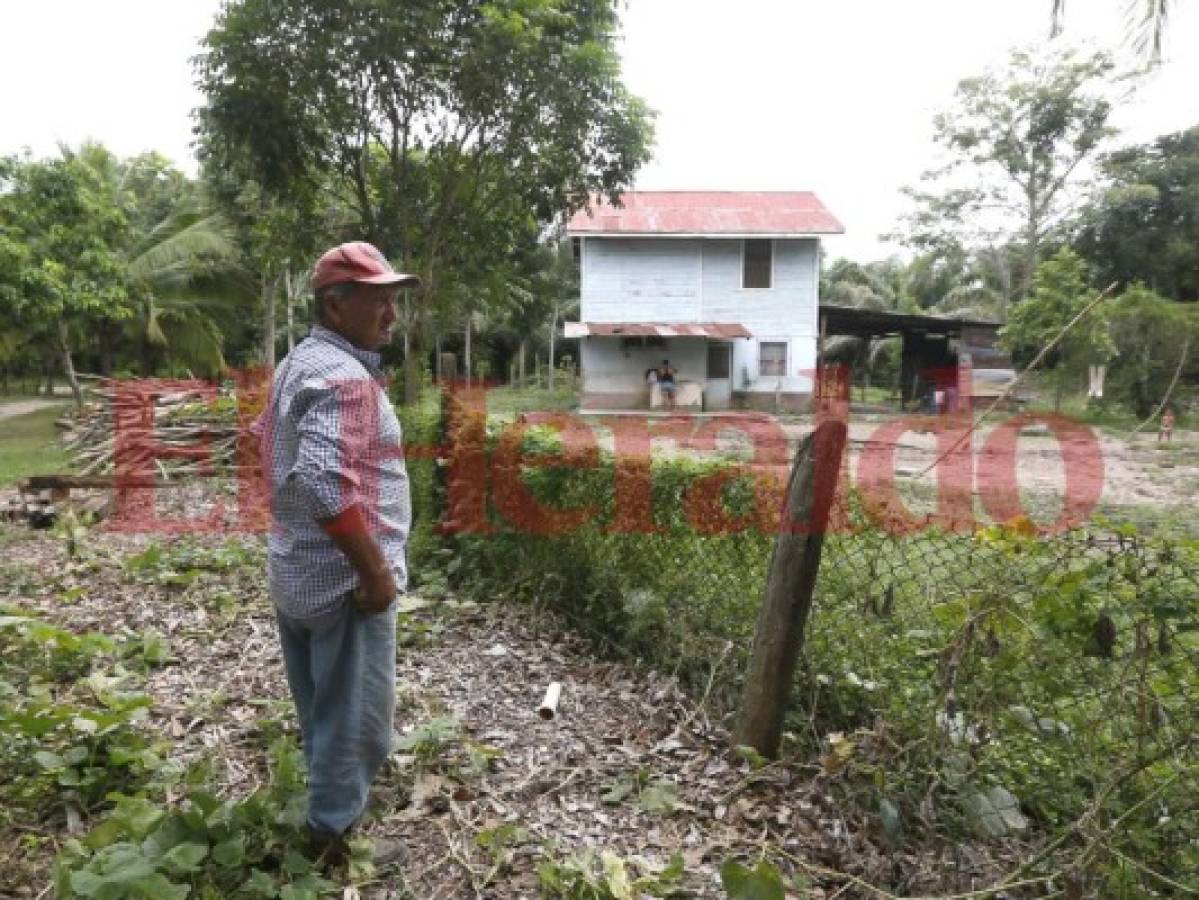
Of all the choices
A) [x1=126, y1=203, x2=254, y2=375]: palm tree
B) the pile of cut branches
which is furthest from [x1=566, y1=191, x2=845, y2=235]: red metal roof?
the pile of cut branches

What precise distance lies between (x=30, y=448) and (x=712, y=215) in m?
17.5

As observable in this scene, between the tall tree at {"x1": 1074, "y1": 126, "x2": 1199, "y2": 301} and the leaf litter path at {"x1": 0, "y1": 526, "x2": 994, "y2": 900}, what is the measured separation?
28.0 m

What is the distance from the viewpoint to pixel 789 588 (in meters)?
2.73

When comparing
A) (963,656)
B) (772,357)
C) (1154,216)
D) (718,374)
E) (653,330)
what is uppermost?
(1154,216)

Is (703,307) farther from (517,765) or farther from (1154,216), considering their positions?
(517,765)

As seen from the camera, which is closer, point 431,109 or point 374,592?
point 374,592

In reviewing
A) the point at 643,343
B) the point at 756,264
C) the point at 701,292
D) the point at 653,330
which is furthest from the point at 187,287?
the point at 756,264

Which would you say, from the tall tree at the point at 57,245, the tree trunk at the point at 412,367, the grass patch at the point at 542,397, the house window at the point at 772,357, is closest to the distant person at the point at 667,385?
the house window at the point at 772,357


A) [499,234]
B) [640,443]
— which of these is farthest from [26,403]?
[640,443]

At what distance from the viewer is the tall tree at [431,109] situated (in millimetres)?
8844

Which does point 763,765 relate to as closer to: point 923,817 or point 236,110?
point 923,817

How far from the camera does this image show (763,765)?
2.82 meters

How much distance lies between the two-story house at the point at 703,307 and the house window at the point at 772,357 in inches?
1.1

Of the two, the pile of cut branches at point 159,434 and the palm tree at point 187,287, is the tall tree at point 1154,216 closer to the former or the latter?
the pile of cut branches at point 159,434
